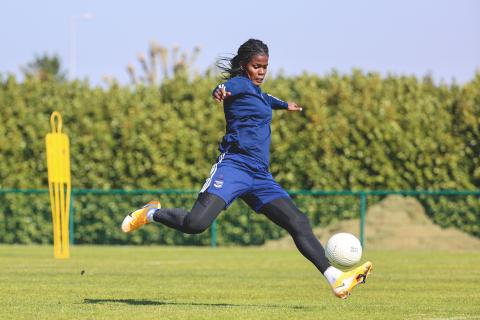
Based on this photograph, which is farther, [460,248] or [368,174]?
[368,174]

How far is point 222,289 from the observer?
532 inches

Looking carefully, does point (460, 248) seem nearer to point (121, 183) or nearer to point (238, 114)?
point (121, 183)

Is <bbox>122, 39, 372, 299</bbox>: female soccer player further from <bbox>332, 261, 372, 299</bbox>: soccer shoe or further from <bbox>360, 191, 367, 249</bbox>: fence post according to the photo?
<bbox>360, 191, 367, 249</bbox>: fence post

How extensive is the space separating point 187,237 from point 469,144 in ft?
24.6

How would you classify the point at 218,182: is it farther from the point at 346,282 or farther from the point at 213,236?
the point at 213,236

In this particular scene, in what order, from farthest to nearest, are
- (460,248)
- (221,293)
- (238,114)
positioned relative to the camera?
(460,248)
(221,293)
(238,114)

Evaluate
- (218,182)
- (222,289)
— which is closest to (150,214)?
(218,182)

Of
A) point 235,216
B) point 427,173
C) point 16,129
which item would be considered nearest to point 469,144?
point 427,173

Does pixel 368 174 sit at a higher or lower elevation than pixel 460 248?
higher

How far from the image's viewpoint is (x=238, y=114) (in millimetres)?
10555

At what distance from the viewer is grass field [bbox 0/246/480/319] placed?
33.9ft

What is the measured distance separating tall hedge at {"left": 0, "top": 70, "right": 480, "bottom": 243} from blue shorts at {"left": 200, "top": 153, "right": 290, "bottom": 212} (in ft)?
55.5

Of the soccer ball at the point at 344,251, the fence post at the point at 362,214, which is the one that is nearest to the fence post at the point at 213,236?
the fence post at the point at 362,214

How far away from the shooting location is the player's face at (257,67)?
10648 mm
